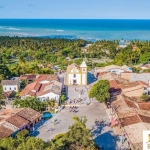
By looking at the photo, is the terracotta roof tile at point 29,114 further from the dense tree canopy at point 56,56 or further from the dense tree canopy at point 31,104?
the dense tree canopy at point 56,56

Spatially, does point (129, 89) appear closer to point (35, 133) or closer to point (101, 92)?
point (101, 92)

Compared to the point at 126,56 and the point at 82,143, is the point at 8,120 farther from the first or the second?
the point at 126,56

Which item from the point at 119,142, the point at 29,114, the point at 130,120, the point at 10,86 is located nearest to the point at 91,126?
the point at 119,142

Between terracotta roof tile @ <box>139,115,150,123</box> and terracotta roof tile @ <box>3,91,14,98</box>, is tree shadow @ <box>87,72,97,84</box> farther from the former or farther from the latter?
terracotta roof tile @ <box>139,115,150,123</box>

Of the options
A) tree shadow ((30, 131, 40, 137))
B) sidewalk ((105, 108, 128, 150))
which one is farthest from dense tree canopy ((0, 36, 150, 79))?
sidewalk ((105, 108, 128, 150))

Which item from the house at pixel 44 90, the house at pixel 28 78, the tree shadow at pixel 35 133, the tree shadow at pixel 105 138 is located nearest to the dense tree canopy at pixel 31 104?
the house at pixel 44 90

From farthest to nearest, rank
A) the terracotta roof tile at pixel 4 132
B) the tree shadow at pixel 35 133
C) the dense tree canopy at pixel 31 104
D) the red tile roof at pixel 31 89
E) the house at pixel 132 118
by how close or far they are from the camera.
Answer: the red tile roof at pixel 31 89, the dense tree canopy at pixel 31 104, the tree shadow at pixel 35 133, the terracotta roof tile at pixel 4 132, the house at pixel 132 118
